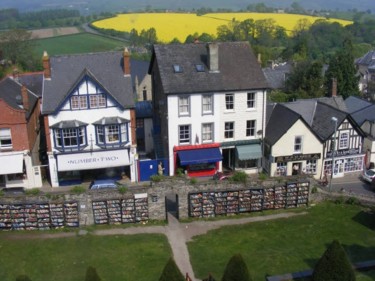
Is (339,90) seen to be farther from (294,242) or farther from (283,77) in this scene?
(294,242)

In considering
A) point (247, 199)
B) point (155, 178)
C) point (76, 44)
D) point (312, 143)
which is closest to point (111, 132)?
point (155, 178)

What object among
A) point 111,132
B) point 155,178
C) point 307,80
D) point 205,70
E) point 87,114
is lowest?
point 155,178

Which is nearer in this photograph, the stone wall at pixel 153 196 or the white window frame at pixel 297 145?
the stone wall at pixel 153 196

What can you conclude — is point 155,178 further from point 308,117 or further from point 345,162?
point 345,162

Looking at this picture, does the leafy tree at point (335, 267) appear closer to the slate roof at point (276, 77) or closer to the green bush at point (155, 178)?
the green bush at point (155, 178)

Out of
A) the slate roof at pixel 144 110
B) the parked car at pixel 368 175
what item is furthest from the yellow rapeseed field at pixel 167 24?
the parked car at pixel 368 175
